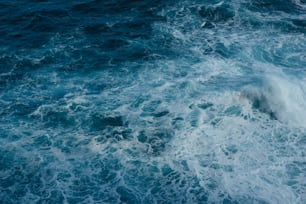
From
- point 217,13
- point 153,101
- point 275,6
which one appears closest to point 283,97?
point 153,101

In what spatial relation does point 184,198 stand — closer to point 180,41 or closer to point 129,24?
point 180,41

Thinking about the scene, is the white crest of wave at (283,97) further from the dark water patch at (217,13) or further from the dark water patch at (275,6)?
the dark water patch at (275,6)

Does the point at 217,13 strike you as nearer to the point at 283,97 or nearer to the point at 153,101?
the point at 283,97

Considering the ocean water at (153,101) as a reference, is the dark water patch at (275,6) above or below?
above

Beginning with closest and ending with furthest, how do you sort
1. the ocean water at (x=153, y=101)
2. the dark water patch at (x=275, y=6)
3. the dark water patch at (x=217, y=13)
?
the ocean water at (x=153, y=101), the dark water patch at (x=217, y=13), the dark water patch at (x=275, y=6)

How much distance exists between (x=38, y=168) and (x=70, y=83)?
22.7ft

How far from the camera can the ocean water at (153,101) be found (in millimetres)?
18547

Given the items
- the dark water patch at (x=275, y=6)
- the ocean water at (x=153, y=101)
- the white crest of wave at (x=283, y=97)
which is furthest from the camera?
the dark water patch at (x=275, y=6)

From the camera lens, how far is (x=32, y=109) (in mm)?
23094

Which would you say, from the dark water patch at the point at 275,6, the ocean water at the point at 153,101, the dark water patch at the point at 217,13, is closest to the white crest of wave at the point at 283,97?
the ocean water at the point at 153,101

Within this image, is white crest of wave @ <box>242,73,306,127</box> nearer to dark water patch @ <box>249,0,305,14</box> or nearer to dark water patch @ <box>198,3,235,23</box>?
dark water patch @ <box>198,3,235,23</box>

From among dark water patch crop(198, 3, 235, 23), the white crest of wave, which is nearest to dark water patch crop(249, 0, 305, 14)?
dark water patch crop(198, 3, 235, 23)

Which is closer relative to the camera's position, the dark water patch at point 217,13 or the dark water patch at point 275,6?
the dark water patch at point 217,13

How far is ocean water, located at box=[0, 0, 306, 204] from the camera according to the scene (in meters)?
18.5
